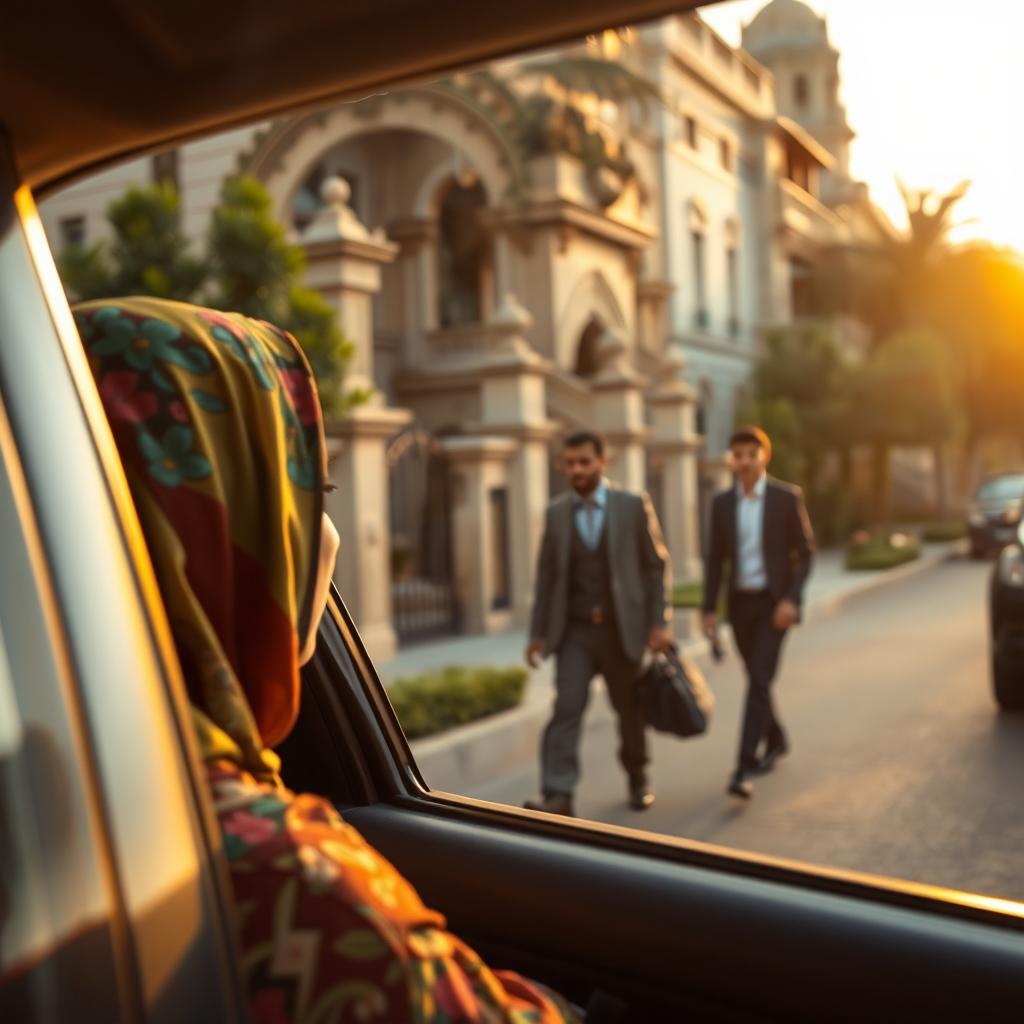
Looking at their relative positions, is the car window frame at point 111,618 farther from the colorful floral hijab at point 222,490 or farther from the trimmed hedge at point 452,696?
the trimmed hedge at point 452,696

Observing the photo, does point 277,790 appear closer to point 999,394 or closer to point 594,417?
point 594,417

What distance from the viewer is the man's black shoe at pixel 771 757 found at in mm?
7781

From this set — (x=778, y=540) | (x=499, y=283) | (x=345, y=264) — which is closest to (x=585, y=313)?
(x=499, y=283)

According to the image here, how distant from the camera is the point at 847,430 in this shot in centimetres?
3381

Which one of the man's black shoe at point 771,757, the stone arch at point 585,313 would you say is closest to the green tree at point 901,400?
Answer: the stone arch at point 585,313

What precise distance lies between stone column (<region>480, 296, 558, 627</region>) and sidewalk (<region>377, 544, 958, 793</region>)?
0.83 meters

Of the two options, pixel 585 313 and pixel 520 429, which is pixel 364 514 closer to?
pixel 520 429

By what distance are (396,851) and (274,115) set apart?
50.9 inches

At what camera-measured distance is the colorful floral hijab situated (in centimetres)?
122

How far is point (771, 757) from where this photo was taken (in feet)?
25.8

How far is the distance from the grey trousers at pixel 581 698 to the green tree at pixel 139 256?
185 inches

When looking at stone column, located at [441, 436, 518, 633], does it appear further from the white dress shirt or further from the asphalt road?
the white dress shirt

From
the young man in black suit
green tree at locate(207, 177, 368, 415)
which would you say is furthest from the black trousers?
green tree at locate(207, 177, 368, 415)

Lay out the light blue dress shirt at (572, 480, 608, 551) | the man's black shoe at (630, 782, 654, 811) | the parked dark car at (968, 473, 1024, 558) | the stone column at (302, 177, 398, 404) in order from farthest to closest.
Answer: the parked dark car at (968, 473, 1024, 558), the stone column at (302, 177, 398, 404), the man's black shoe at (630, 782, 654, 811), the light blue dress shirt at (572, 480, 608, 551)
